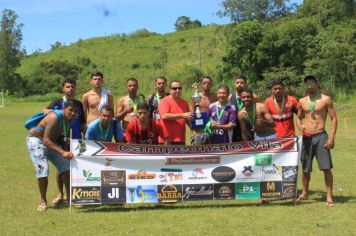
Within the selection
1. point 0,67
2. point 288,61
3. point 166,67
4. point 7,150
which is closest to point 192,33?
point 166,67

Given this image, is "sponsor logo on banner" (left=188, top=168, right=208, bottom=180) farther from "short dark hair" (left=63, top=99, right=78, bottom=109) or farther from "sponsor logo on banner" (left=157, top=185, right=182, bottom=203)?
"short dark hair" (left=63, top=99, right=78, bottom=109)

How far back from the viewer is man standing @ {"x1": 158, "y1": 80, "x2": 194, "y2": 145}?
8.34 m

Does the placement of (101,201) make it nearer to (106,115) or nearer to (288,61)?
(106,115)

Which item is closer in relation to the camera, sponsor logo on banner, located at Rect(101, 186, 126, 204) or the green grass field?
the green grass field

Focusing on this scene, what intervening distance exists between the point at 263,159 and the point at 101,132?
2681 millimetres

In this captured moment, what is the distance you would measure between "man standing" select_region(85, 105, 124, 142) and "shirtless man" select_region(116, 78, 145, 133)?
0.81m

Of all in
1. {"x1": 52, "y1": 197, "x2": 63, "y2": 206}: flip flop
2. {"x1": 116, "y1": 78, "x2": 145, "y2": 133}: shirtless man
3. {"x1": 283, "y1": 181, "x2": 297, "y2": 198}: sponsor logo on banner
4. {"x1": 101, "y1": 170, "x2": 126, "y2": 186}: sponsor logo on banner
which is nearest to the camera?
{"x1": 101, "y1": 170, "x2": 126, "y2": 186}: sponsor logo on banner

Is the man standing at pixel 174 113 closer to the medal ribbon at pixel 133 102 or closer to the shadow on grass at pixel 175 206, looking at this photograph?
the medal ribbon at pixel 133 102

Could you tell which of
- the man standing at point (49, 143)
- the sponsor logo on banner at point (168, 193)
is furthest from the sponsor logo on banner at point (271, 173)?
the man standing at point (49, 143)

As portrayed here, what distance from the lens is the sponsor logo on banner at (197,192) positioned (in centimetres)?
824

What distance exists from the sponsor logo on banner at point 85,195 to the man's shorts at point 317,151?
141 inches

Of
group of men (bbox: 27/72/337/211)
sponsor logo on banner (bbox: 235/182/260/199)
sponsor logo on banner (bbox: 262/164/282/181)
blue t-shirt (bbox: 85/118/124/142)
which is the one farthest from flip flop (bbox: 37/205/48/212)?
sponsor logo on banner (bbox: 262/164/282/181)

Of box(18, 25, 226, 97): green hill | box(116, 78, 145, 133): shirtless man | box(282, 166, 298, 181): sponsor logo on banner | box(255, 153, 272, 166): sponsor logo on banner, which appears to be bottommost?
box(282, 166, 298, 181): sponsor logo on banner

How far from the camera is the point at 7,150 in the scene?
16.6 metres
